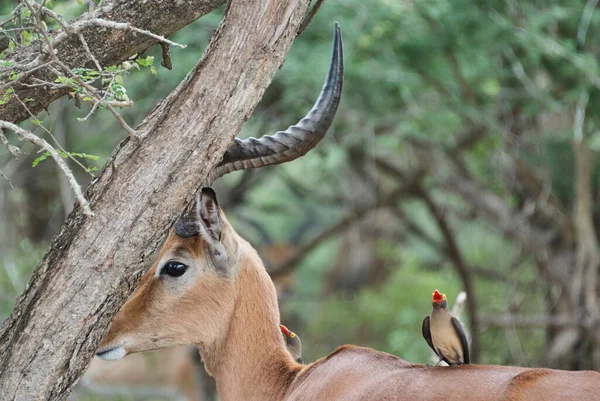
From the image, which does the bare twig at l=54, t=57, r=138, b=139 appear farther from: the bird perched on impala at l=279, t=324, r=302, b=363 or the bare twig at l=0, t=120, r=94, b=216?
the bird perched on impala at l=279, t=324, r=302, b=363

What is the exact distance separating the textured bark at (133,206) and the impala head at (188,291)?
79 cm

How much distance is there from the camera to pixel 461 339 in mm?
4320

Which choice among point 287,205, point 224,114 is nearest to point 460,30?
point 224,114

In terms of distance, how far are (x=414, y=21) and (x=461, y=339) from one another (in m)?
6.81

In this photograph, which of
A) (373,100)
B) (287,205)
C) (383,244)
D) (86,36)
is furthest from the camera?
(383,244)

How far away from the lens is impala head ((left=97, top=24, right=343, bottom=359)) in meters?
5.16

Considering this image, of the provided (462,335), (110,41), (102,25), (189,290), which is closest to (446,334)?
(462,335)

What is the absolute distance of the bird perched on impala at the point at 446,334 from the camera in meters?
4.29

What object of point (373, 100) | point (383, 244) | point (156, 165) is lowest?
point (383, 244)

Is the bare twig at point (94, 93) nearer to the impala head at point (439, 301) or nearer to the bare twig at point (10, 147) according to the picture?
the bare twig at point (10, 147)

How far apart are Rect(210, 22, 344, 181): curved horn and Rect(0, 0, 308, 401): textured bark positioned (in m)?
0.47

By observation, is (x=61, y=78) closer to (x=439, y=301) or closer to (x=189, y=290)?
(x=189, y=290)

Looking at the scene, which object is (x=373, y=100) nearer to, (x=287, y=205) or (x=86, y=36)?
(x=86, y=36)

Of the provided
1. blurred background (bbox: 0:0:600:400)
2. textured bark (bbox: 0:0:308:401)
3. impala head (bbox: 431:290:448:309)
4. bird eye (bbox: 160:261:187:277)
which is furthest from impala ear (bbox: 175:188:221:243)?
blurred background (bbox: 0:0:600:400)
